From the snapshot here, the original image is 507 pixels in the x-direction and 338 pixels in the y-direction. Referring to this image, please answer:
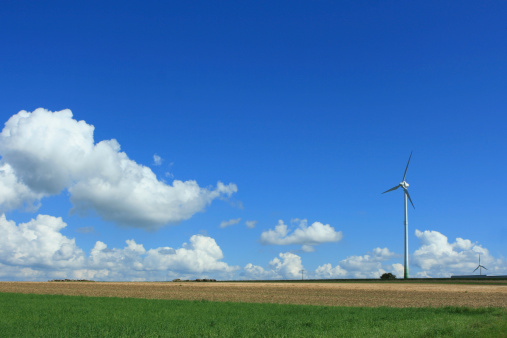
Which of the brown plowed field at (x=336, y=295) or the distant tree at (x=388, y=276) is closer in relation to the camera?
the brown plowed field at (x=336, y=295)

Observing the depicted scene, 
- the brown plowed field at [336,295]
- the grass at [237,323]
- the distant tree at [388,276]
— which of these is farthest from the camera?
the distant tree at [388,276]

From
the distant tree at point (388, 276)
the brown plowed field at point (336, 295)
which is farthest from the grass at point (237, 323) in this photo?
the distant tree at point (388, 276)

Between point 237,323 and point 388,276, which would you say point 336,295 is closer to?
point 237,323

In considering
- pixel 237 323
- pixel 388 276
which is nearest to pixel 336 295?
pixel 237 323

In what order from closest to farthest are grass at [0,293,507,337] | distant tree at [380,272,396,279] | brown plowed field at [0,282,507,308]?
1. grass at [0,293,507,337]
2. brown plowed field at [0,282,507,308]
3. distant tree at [380,272,396,279]

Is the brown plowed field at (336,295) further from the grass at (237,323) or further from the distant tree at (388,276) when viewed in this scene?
the distant tree at (388,276)

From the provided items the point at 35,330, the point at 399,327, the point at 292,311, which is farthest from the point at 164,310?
the point at 399,327

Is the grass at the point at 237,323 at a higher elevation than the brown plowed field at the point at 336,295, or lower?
higher

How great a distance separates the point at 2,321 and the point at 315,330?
2151 centimetres

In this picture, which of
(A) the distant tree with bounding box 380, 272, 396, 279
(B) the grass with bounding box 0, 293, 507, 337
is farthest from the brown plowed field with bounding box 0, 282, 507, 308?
(A) the distant tree with bounding box 380, 272, 396, 279

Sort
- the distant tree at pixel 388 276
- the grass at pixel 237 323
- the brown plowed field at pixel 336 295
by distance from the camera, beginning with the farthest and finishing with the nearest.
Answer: the distant tree at pixel 388 276 < the brown plowed field at pixel 336 295 < the grass at pixel 237 323

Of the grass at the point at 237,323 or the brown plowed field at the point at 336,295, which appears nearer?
the grass at the point at 237,323

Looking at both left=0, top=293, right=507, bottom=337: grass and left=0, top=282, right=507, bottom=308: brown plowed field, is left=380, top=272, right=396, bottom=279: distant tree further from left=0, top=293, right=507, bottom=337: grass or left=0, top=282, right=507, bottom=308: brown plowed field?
left=0, top=293, right=507, bottom=337: grass

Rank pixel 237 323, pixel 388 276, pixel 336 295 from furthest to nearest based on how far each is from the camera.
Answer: pixel 388 276
pixel 336 295
pixel 237 323
